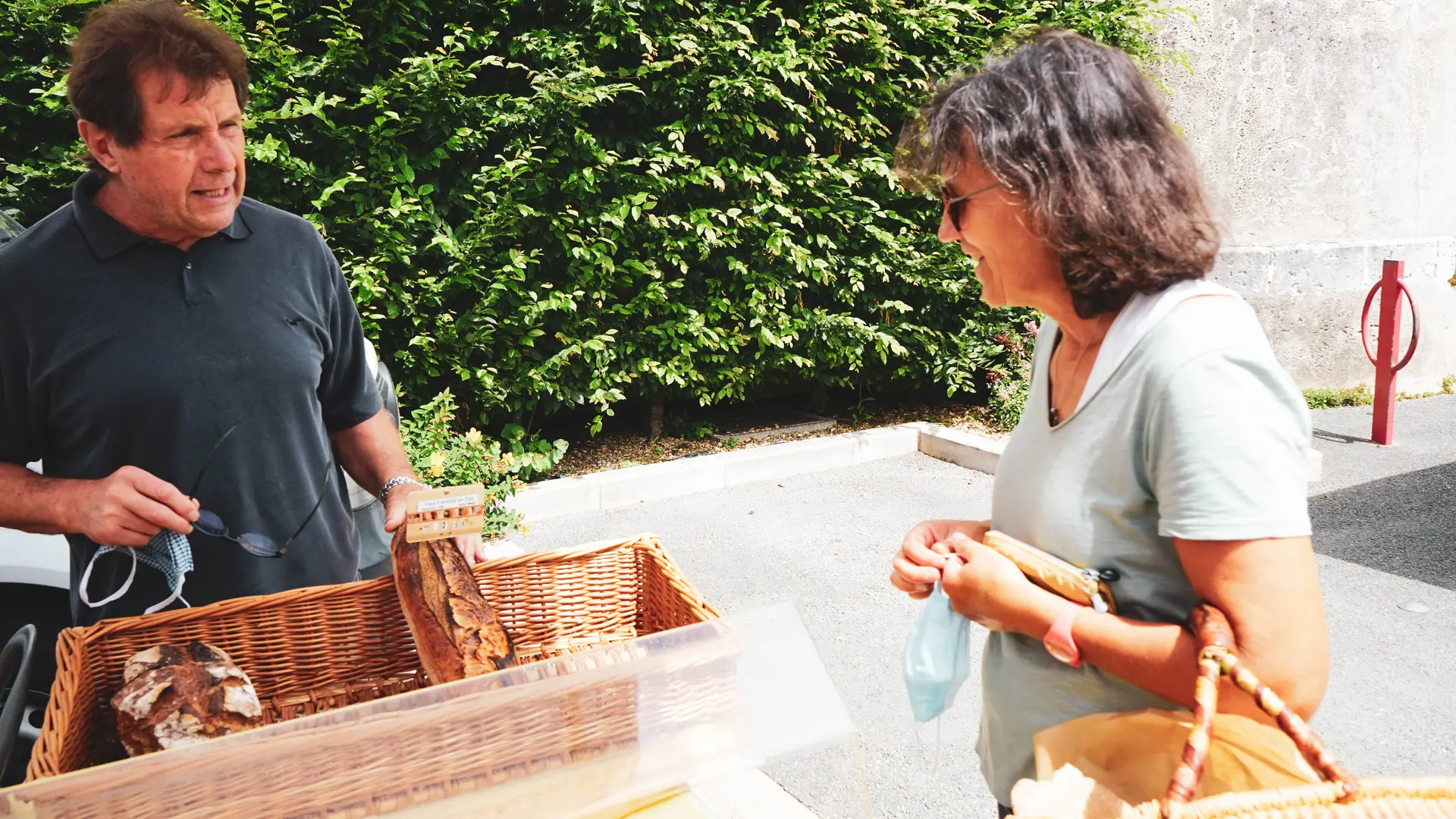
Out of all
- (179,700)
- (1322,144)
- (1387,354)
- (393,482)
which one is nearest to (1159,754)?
(179,700)

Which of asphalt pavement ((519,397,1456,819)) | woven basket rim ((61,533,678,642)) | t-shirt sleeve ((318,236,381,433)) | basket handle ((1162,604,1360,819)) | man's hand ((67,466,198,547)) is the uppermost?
t-shirt sleeve ((318,236,381,433))

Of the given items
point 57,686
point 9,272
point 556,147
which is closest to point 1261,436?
point 57,686

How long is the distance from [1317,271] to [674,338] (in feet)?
19.1

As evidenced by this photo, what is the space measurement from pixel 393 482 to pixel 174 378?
45cm

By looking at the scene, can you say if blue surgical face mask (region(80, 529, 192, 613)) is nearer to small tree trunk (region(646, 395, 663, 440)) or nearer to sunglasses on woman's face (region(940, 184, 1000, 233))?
sunglasses on woman's face (region(940, 184, 1000, 233))

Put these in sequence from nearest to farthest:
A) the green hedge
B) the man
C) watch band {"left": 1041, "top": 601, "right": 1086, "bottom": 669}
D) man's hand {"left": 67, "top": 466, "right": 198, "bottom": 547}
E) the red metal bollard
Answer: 1. watch band {"left": 1041, "top": 601, "right": 1086, "bottom": 669}
2. man's hand {"left": 67, "top": 466, "right": 198, "bottom": 547}
3. the man
4. the green hedge
5. the red metal bollard

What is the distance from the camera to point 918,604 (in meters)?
4.35

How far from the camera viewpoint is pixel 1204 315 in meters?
1.20

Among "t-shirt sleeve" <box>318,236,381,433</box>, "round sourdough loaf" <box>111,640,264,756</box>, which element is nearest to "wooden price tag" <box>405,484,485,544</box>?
"round sourdough loaf" <box>111,640,264,756</box>

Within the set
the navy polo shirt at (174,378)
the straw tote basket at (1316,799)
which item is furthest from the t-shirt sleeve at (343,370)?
the straw tote basket at (1316,799)

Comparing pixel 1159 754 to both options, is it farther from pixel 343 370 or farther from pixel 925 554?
Answer: pixel 343 370

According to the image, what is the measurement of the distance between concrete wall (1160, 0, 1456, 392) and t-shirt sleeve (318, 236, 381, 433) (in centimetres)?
753

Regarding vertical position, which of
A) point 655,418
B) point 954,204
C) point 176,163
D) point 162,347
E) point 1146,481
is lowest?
point 655,418

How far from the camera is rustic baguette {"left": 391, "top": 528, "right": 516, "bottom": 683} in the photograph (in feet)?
4.98
